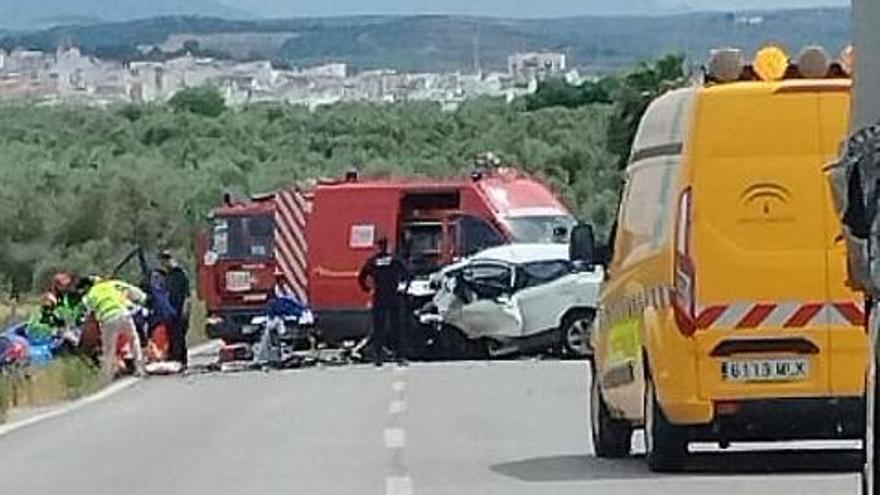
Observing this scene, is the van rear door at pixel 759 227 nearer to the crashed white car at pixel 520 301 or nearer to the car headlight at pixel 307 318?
the crashed white car at pixel 520 301

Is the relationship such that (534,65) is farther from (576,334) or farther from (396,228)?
(576,334)

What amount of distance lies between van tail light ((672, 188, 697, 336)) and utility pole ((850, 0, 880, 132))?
5914 mm

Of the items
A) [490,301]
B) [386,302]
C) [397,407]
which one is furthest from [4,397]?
[490,301]

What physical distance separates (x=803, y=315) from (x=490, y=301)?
64.7ft

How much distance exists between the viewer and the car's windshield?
40062 mm

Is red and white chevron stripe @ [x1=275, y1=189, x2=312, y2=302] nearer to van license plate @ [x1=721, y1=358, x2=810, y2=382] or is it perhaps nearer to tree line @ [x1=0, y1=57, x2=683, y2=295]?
tree line @ [x1=0, y1=57, x2=683, y2=295]

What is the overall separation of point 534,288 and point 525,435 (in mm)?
14059

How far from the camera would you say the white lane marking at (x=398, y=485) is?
16375mm

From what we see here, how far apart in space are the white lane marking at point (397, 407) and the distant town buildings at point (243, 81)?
85.0 metres

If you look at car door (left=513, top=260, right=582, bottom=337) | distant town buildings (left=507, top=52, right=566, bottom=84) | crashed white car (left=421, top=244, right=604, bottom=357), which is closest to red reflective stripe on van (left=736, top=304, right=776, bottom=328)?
crashed white car (left=421, top=244, right=604, bottom=357)

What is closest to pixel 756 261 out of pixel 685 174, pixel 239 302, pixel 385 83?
pixel 685 174

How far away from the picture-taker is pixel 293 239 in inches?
1709

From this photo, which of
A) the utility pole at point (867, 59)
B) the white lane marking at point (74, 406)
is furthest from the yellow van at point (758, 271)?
the white lane marking at point (74, 406)

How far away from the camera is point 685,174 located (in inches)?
625
